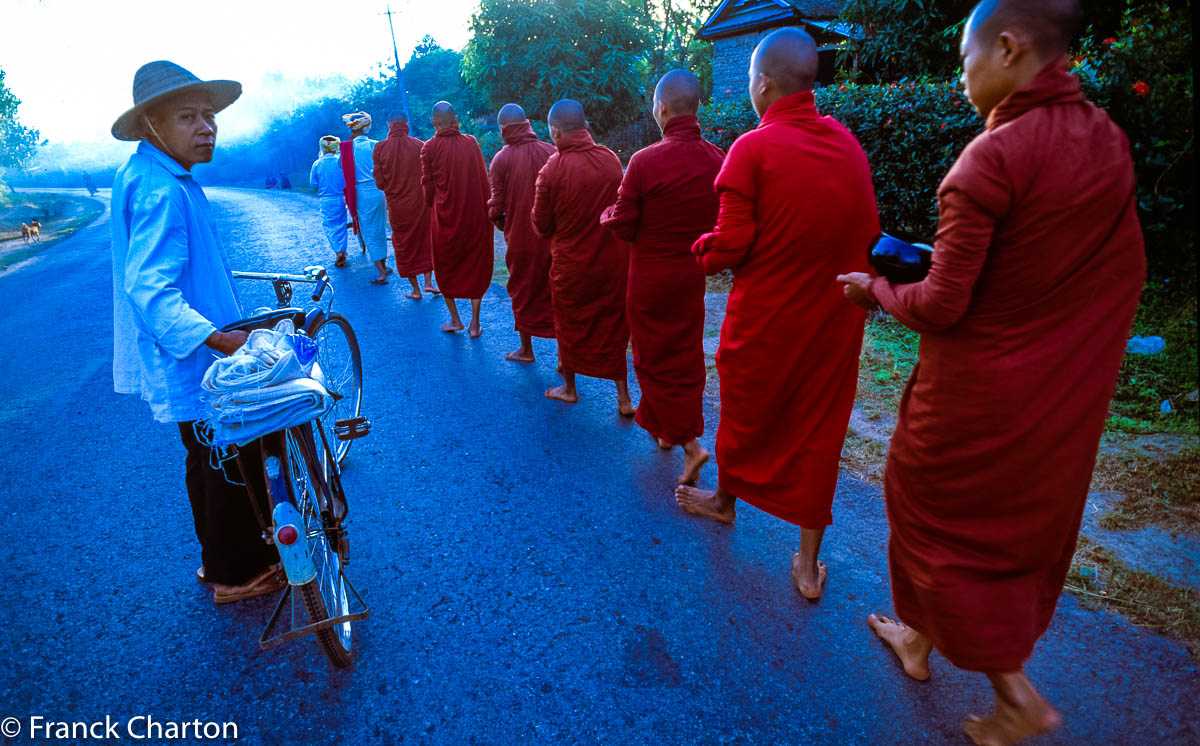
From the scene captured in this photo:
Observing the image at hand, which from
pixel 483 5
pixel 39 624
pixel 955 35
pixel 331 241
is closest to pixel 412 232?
pixel 331 241

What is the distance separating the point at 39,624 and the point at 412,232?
5.66 m

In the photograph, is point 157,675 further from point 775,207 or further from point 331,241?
point 331,241

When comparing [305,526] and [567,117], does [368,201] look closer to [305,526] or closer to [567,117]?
[567,117]

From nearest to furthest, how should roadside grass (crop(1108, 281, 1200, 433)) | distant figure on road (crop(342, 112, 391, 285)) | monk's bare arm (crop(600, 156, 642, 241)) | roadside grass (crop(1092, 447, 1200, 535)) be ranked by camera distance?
roadside grass (crop(1092, 447, 1200, 535)) < monk's bare arm (crop(600, 156, 642, 241)) < roadside grass (crop(1108, 281, 1200, 433)) < distant figure on road (crop(342, 112, 391, 285))

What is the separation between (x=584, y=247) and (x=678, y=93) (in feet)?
4.10

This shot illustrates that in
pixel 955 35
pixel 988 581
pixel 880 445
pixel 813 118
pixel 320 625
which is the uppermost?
pixel 955 35

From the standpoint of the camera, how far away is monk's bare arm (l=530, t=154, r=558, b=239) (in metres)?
4.18

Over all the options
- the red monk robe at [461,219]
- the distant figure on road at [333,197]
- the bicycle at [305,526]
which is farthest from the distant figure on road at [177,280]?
the distant figure on road at [333,197]

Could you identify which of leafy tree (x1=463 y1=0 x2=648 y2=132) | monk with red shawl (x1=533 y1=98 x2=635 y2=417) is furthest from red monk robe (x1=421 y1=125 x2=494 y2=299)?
leafy tree (x1=463 y1=0 x2=648 y2=132)

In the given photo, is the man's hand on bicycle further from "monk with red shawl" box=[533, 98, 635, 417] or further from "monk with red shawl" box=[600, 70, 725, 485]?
"monk with red shawl" box=[533, 98, 635, 417]

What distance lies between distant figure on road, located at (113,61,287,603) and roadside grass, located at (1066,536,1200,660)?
3.27m

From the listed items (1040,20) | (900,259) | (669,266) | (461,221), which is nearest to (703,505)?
(669,266)

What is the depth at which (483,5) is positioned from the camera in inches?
808

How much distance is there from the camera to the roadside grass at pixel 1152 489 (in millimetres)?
2932
